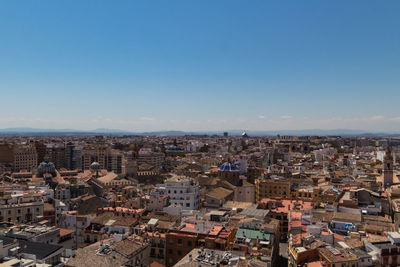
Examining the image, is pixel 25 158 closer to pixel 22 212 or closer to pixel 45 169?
pixel 45 169

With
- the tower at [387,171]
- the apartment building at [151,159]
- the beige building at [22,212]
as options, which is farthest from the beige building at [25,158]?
the tower at [387,171]

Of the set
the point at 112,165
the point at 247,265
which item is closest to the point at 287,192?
the point at 247,265

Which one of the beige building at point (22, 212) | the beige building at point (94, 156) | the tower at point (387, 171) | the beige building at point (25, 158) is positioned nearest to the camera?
the beige building at point (22, 212)

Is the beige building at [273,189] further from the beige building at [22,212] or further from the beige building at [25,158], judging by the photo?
the beige building at [25,158]

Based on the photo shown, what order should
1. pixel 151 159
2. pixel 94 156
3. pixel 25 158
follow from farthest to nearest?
1. pixel 151 159
2. pixel 94 156
3. pixel 25 158

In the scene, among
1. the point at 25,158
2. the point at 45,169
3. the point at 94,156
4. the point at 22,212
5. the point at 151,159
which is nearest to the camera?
the point at 22,212

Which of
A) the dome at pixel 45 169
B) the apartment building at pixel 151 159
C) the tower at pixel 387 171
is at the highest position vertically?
the tower at pixel 387 171

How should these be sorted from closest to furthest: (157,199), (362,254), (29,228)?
1. (362,254)
2. (29,228)
3. (157,199)

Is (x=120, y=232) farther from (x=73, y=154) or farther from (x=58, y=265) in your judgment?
(x=73, y=154)

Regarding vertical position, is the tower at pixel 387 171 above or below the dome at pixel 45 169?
above

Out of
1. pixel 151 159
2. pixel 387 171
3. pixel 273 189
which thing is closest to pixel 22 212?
pixel 273 189

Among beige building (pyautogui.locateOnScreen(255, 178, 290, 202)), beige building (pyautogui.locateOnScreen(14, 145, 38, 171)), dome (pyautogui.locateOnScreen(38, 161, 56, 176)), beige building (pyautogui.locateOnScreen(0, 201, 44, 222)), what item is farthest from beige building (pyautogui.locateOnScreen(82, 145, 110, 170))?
beige building (pyautogui.locateOnScreen(0, 201, 44, 222))
